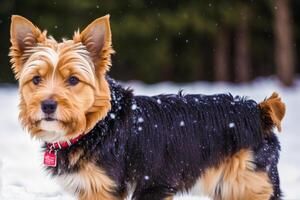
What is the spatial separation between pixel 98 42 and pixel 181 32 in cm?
2071

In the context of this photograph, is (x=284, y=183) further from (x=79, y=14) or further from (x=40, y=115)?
(x=79, y=14)

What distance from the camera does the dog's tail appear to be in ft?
18.6

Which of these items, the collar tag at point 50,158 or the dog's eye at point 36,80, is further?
the collar tag at point 50,158

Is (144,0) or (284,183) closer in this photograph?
(284,183)

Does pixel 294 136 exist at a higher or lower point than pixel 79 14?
lower

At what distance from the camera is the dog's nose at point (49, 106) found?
494 centimetres

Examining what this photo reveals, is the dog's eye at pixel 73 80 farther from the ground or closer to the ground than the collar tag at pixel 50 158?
farther from the ground

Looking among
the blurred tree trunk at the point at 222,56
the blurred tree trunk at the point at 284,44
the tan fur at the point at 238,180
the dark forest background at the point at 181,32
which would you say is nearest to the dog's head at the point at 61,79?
the tan fur at the point at 238,180

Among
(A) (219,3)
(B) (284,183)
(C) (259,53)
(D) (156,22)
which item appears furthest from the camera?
(C) (259,53)

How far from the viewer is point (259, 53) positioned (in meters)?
31.6

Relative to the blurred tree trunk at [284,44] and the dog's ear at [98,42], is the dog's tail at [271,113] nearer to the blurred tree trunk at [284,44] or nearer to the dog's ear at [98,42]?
the dog's ear at [98,42]

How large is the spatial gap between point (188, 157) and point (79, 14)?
19.1 metres

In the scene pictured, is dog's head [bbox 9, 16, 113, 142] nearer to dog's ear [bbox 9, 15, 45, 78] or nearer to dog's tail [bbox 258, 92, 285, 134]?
dog's ear [bbox 9, 15, 45, 78]


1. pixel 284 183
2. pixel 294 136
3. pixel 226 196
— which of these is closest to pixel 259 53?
pixel 294 136
